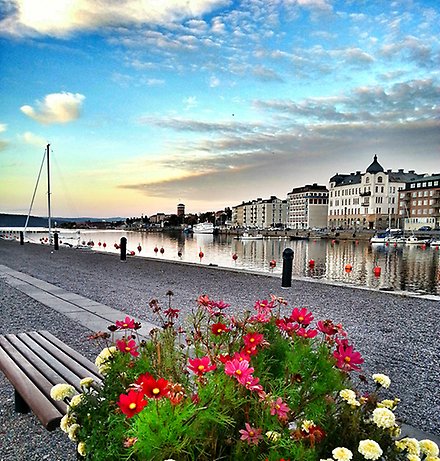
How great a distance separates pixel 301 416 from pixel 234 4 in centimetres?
1602

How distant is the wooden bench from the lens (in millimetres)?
3018

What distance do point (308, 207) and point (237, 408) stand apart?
16502 cm

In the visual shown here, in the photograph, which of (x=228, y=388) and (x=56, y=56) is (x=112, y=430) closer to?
(x=228, y=388)

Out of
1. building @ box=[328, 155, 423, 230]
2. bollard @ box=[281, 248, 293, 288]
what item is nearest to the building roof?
building @ box=[328, 155, 423, 230]

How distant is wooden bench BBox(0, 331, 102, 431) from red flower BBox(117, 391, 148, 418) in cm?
142

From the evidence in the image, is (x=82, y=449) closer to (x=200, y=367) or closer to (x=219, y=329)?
(x=200, y=367)

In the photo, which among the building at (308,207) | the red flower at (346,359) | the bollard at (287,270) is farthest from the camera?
the building at (308,207)

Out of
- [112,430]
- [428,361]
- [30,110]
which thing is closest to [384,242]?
[30,110]

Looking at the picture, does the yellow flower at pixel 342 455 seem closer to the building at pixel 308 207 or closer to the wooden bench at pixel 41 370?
the wooden bench at pixel 41 370

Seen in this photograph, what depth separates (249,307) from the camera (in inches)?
377

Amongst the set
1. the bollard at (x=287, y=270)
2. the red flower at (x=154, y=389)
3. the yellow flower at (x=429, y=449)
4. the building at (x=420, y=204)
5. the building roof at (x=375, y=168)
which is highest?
the building roof at (x=375, y=168)

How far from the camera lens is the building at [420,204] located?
110250 millimetres

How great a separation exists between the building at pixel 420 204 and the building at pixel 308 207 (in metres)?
39.0

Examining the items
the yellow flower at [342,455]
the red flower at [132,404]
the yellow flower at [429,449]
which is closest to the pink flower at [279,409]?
the yellow flower at [342,455]
